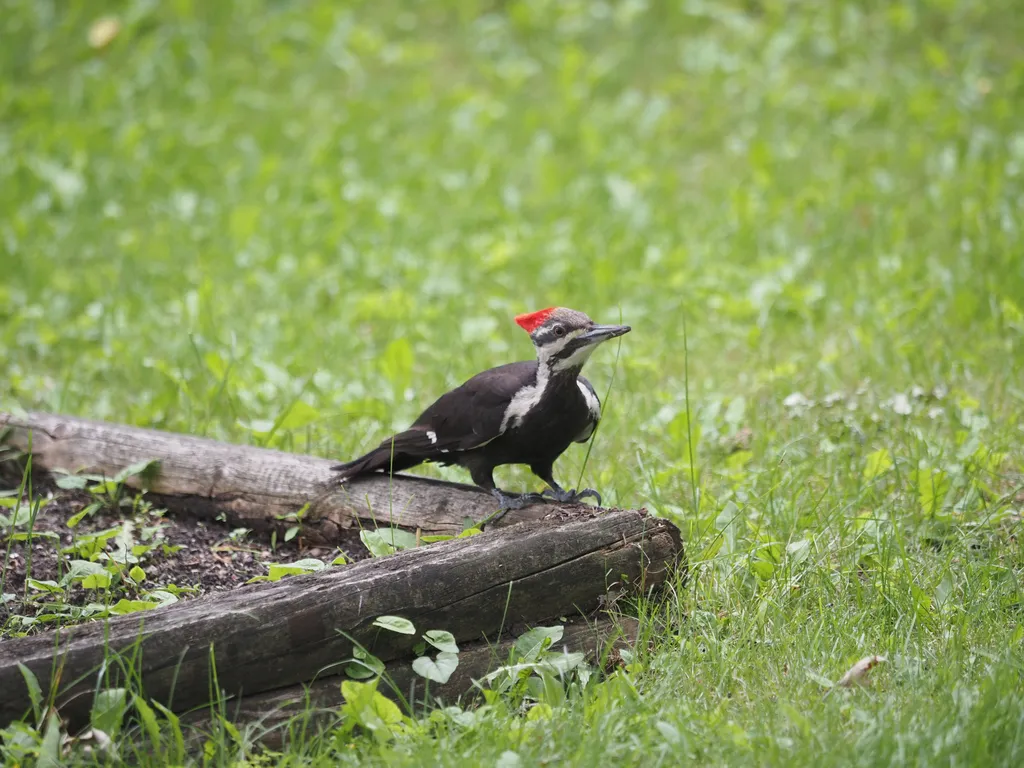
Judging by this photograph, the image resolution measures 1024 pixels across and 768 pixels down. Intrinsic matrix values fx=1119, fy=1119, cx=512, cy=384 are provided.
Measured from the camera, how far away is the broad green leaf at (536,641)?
9.89 feet

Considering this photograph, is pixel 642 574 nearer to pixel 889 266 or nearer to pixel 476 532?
pixel 476 532

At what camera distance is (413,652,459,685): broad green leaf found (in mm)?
2855

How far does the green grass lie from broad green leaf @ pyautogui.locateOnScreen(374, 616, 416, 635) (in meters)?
0.24

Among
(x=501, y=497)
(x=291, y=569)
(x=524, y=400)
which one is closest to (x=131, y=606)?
(x=291, y=569)

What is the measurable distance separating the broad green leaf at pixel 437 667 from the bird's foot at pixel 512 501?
712 mm

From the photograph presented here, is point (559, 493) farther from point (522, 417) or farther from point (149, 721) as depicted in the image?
point (149, 721)

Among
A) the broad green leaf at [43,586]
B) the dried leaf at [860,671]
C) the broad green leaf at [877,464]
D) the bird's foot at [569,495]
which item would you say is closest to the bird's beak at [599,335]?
the bird's foot at [569,495]

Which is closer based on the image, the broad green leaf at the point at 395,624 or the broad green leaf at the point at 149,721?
the broad green leaf at the point at 149,721

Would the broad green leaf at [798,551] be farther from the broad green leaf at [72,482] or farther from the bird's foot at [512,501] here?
the broad green leaf at [72,482]

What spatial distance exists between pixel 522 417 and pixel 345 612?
3.11ft

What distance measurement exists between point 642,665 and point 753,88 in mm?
6578

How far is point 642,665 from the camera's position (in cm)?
307

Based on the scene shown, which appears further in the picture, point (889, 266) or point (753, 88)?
point (753, 88)

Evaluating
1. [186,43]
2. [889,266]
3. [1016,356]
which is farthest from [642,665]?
[186,43]
